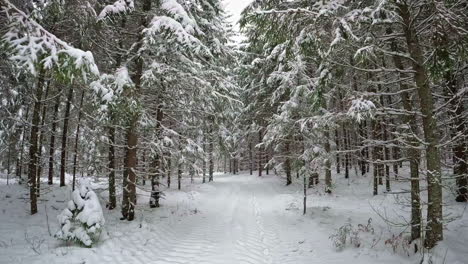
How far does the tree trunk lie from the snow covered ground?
0.42m

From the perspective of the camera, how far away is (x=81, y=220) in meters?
7.11

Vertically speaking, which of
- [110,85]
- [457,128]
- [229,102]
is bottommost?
[457,128]

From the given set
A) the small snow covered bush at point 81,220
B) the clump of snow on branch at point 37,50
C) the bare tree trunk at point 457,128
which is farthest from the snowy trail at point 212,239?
the clump of snow on branch at point 37,50

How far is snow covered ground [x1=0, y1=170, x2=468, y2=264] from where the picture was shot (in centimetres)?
682

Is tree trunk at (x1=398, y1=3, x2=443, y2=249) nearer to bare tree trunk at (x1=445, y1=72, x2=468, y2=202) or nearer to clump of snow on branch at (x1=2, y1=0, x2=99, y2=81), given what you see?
bare tree trunk at (x1=445, y1=72, x2=468, y2=202)

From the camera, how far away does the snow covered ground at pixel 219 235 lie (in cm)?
682

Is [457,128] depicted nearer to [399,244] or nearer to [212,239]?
[399,244]

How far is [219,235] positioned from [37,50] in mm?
7540

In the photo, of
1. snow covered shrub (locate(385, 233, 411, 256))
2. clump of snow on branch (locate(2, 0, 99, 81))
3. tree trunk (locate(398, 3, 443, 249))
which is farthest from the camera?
snow covered shrub (locate(385, 233, 411, 256))

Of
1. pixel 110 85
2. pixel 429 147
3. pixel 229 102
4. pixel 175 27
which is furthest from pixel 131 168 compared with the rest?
pixel 429 147

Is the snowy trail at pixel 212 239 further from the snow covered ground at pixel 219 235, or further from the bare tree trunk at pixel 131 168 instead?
the bare tree trunk at pixel 131 168

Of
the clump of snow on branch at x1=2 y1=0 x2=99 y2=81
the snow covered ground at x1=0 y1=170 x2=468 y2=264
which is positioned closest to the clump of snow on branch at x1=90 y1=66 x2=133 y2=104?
the clump of snow on branch at x1=2 y1=0 x2=99 y2=81

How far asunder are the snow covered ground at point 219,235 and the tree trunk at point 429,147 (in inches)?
16.7

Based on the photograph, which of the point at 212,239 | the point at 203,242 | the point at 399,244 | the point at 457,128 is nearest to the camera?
the point at 399,244
